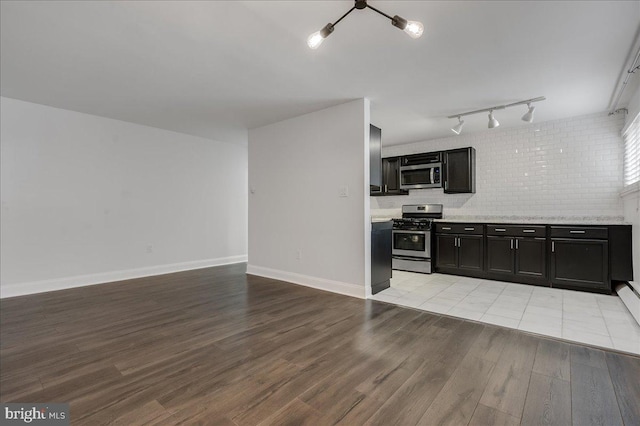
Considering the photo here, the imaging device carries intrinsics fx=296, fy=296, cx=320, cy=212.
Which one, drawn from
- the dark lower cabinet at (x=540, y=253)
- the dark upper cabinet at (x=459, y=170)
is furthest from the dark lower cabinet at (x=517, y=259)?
the dark upper cabinet at (x=459, y=170)

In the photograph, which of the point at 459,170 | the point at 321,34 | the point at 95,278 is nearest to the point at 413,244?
the point at 459,170

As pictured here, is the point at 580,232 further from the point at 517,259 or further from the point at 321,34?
the point at 321,34

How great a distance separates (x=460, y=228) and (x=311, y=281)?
2.57m

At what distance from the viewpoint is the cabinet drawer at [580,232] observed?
3729 mm

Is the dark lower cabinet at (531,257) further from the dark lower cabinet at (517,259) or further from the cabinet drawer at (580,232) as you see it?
the cabinet drawer at (580,232)

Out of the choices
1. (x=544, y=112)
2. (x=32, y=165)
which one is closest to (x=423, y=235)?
(x=544, y=112)

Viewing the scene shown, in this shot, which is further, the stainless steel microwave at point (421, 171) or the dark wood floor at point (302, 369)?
the stainless steel microwave at point (421, 171)

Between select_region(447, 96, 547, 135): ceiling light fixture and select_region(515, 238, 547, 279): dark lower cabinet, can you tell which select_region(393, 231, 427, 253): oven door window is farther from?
select_region(447, 96, 547, 135): ceiling light fixture

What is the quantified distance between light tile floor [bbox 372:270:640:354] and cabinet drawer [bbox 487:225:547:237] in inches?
28.4

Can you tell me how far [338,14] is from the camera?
2.13 m

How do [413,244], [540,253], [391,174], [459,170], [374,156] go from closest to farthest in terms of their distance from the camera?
[374,156]
[540,253]
[413,244]
[459,170]
[391,174]

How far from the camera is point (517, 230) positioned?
429 cm

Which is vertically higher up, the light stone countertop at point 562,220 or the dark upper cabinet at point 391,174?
the dark upper cabinet at point 391,174

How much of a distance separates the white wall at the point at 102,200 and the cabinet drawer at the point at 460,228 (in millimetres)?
4108
